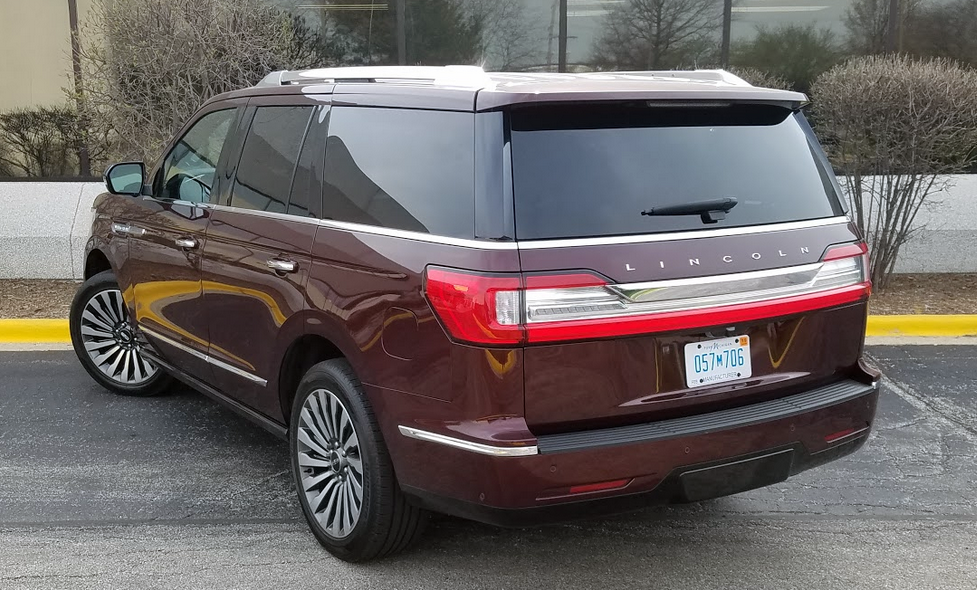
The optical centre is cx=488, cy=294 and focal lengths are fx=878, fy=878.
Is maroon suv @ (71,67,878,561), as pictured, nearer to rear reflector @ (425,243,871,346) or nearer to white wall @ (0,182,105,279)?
rear reflector @ (425,243,871,346)

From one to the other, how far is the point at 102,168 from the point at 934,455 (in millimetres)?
9293

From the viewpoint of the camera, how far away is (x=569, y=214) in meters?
2.78

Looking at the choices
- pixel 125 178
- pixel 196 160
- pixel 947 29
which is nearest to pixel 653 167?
pixel 196 160

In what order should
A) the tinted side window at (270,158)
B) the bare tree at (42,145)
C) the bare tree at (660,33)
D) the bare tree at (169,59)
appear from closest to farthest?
the tinted side window at (270,158) < the bare tree at (169,59) < the bare tree at (42,145) < the bare tree at (660,33)

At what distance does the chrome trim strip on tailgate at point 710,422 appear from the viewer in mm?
2730

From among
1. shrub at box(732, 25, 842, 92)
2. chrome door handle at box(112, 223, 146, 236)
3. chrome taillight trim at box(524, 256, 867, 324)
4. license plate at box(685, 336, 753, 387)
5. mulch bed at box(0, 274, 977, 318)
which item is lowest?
mulch bed at box(0, 274, 977, 318)

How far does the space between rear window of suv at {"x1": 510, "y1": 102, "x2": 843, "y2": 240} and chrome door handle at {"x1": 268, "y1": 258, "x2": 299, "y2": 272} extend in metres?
1.11

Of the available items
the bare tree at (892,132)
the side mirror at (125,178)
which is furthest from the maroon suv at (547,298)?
the bare tree at (892,132)

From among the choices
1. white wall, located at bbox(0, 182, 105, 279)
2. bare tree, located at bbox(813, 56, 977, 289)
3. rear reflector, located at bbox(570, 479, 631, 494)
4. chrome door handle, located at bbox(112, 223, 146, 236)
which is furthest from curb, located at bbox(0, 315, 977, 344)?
rear reflector, located at bbox(570, 479, 631, 494)

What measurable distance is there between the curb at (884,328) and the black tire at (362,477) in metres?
4.42

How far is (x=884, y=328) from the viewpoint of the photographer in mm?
7117

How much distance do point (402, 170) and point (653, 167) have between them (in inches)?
34.1

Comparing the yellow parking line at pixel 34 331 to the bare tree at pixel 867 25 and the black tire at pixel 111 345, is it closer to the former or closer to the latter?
the black tire at pixel 111 345

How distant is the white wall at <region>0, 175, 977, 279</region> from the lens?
29.6ft
